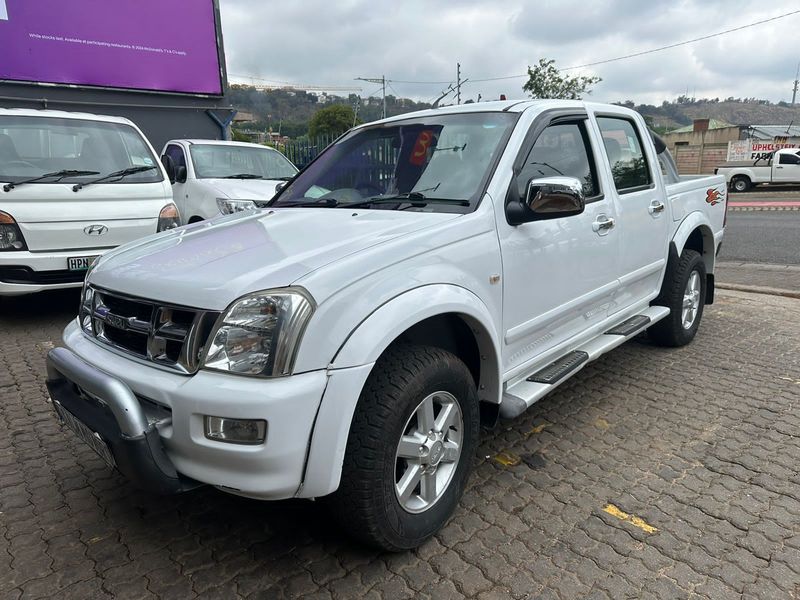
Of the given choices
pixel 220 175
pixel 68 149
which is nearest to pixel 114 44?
pixel 220 175

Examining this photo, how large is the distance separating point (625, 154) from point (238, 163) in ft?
18.5

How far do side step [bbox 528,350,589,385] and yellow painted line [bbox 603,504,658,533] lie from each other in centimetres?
64

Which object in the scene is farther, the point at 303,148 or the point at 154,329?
the point at 303,148

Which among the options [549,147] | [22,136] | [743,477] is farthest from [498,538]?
[22,136]

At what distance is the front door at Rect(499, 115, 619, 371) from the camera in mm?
2762

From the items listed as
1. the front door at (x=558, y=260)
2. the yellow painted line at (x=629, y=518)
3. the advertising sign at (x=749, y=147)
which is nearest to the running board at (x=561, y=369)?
the front door at (x=558, y=260)

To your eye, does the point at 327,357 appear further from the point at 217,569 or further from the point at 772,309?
the point at 772,309

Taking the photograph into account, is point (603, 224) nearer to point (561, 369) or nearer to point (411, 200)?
point (561, 369)

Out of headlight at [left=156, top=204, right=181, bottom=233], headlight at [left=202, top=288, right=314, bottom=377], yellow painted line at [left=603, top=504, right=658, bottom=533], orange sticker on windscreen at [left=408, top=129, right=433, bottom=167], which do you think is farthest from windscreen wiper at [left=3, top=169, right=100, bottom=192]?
yellow painted line at [left=603, top=504, right=658, bottom=533]

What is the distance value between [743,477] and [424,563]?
5.68 ft

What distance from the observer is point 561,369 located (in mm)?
3088

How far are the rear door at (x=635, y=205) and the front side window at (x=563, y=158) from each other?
0.18 meters

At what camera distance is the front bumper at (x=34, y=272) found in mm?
4898

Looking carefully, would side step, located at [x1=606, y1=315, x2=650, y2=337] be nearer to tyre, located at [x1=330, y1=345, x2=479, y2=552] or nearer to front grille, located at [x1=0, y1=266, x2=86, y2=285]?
tyre, located at [x1=330, y1=345, x2=479, y2=552]
